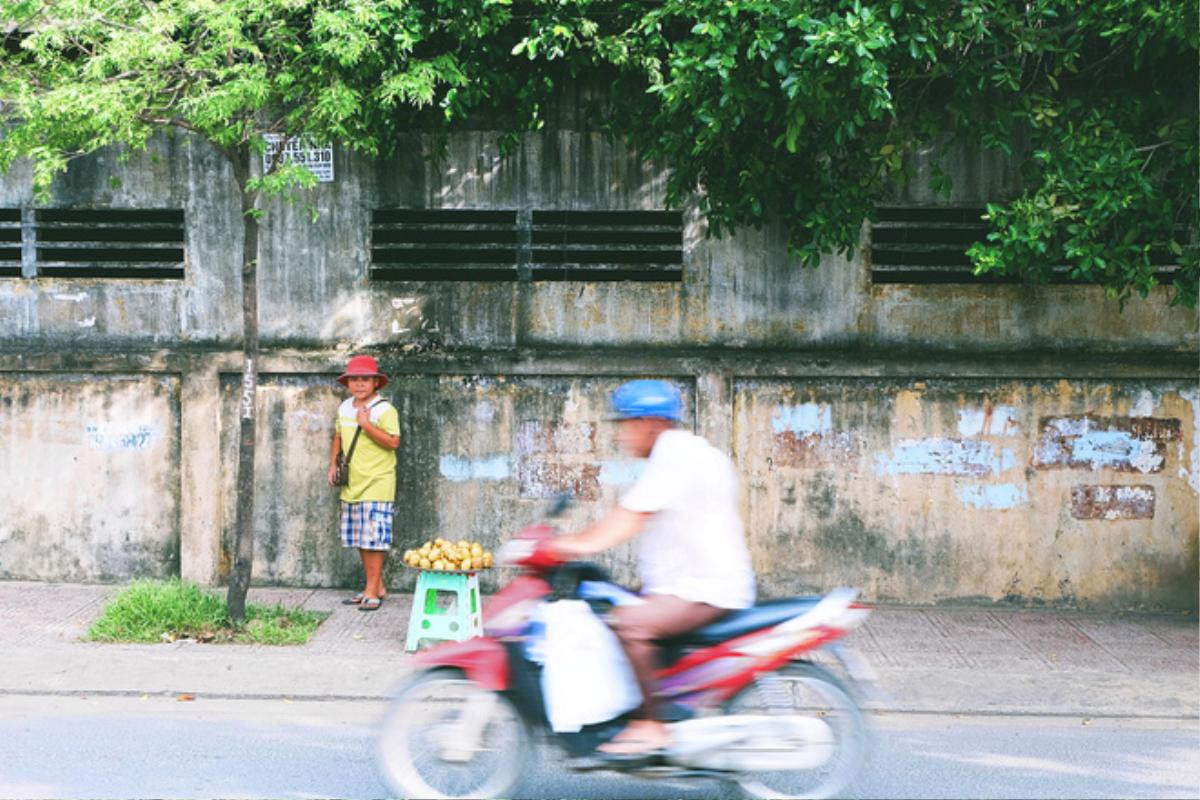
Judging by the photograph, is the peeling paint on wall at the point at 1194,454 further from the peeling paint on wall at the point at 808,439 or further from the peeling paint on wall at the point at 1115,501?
the peeling paint on wall at the point at 808,439

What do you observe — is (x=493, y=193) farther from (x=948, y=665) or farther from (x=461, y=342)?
(x=948, y=665)

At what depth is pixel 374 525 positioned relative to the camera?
957 cm

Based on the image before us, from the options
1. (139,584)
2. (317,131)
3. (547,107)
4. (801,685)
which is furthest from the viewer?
(547,107)

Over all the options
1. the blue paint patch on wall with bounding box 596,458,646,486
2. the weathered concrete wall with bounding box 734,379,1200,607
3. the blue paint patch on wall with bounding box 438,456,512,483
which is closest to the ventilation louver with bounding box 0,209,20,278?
the blue paint patch on wall with bounding box 438,456,512,483

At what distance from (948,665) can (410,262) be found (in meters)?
5.42

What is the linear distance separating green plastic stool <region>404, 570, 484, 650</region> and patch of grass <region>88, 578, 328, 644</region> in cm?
84

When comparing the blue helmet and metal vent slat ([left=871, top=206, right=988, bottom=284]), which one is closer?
the blue helmet

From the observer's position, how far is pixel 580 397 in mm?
10172

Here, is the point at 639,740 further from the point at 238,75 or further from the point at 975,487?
the point at 975,487

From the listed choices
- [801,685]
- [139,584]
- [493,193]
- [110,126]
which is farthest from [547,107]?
[801,685]

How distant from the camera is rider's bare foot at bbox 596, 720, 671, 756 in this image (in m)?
5.12

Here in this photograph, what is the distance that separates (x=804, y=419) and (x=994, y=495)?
1681 mm

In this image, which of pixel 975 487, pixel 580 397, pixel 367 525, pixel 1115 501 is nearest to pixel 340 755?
pixel 367 525

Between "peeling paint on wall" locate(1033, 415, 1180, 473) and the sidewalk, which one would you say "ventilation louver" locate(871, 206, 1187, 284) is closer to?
"peeling paint on wall" locate(1033, 415, 1180, 473)
